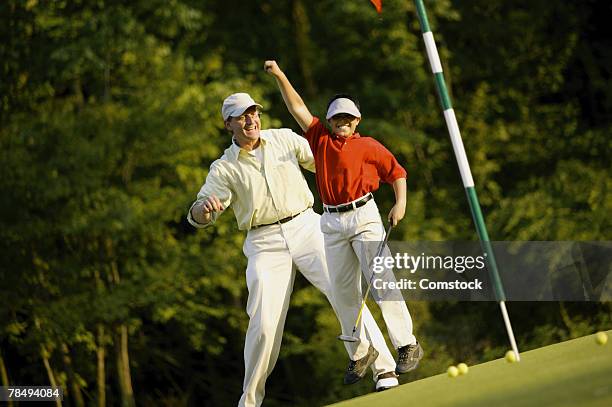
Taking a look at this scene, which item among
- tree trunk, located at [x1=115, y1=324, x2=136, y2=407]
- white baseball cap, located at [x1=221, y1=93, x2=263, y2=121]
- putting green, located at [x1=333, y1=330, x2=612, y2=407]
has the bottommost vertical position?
tree trunk, located at [x1=115, y1=324, x2=136, y2=407]

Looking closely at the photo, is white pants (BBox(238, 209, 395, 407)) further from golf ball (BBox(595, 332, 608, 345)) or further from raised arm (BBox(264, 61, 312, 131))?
golf ball (BBox(595, 332, 608, 345))

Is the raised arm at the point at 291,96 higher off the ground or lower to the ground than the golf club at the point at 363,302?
higher

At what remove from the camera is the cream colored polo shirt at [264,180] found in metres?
8.44

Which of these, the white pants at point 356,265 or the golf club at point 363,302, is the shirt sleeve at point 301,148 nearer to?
the white pants at point 356,265

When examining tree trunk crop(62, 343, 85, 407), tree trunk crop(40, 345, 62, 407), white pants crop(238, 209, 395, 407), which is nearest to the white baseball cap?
white pants crop(238, 209, 395, 407)

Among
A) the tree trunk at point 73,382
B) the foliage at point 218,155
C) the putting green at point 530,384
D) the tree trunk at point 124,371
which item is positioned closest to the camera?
the putting green at point 530,384

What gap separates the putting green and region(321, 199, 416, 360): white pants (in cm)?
36

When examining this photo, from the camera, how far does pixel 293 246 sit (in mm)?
8531

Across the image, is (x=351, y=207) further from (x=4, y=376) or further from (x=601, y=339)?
(x=4, y=376)

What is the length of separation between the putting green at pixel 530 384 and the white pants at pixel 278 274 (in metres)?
0.44

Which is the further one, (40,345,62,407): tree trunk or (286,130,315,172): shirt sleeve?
(40,345,62,407): tree trunk

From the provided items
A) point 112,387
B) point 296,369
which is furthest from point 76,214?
point 296,369

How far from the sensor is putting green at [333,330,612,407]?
23.1 feet

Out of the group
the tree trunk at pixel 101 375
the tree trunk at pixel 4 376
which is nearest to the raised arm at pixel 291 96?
the tree trunk at pixel 101 375
